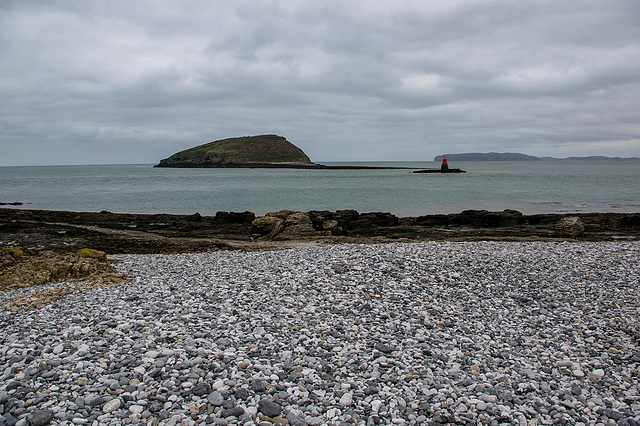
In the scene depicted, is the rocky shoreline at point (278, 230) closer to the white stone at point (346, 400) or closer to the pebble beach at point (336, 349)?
the pebble beach at point (336, 349)

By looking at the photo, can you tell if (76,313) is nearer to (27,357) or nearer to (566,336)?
(27,357)

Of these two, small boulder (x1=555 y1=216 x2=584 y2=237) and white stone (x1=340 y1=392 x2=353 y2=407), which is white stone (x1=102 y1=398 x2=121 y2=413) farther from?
small boulder (x1=555 y1=216 x2=584 y2=237)

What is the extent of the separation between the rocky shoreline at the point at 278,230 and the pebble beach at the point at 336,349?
10.8 m

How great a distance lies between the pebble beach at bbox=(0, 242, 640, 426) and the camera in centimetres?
536

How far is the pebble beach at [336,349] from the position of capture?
17.6 feet

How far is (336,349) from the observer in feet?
23.4

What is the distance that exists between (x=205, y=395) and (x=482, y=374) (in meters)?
4.35

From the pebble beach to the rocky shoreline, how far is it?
426 inches

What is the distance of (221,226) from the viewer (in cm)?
2900

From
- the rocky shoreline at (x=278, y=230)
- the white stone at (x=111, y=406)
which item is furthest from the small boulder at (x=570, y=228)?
the white stone at (x=111, y=406)

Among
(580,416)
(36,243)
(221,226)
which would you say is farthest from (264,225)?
(580,416)

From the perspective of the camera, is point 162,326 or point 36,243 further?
point 36,243

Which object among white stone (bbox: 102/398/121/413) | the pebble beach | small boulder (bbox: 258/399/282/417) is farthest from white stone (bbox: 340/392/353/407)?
white stone (bbox: 102/398/121/413)

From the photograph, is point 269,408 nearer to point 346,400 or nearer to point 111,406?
point 346,400
